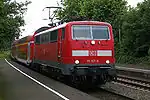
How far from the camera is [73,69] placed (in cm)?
1612

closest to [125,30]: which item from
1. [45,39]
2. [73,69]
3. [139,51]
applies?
[139,51]

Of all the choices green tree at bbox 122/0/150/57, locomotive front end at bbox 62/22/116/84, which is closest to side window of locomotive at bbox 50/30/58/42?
locomotive front end at bbox 62/22/116/84

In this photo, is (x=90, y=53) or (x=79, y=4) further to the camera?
(x=79, y=4)

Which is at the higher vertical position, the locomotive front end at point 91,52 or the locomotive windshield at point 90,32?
the locomotive windshield at point 90,32

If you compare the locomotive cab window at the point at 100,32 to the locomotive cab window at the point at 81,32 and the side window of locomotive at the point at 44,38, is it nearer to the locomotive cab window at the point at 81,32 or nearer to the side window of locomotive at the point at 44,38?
the locomotive cab window at the point at 81,32

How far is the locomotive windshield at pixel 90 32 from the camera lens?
1666 cm

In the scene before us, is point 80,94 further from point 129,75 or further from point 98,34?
point 129,75

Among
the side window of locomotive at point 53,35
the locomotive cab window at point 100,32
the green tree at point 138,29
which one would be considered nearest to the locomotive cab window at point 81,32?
the locomotive cab window at point 100,32

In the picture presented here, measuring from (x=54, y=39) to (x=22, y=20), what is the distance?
31.4 feet

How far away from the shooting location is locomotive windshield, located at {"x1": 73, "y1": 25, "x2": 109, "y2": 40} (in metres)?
16.7

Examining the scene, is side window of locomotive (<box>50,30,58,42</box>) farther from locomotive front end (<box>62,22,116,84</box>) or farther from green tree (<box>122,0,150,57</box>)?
green tree (<box>122,0,150,57</box>)

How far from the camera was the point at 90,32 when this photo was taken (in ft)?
55.0

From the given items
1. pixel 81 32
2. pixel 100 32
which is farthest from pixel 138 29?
pixel 81 32

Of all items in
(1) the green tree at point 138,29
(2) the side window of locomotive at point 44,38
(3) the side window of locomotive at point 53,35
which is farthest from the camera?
(1) the green tree at point 138,29
